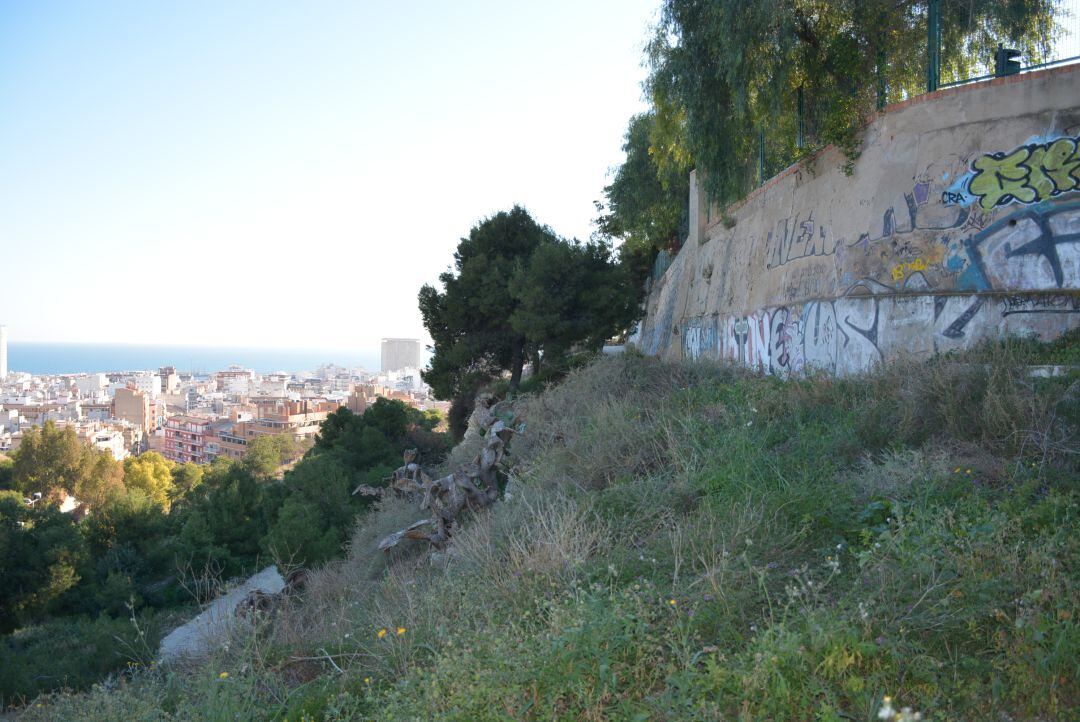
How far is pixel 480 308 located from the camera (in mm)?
23500

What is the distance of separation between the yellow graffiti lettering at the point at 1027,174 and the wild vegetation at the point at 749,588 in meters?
2.17

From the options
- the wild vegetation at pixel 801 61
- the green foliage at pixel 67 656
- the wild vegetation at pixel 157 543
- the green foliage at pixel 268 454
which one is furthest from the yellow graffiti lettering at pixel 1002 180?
the green foliage at pixel 268 454

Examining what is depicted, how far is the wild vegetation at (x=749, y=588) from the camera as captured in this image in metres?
2.63

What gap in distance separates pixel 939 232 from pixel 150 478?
5301 cm

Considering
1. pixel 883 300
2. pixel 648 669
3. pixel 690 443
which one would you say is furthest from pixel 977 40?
pixel 648 669

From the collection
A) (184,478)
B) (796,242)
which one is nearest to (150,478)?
(184,478)

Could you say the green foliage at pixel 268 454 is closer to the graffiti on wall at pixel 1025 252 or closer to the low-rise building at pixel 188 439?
the low-rise building at pixel 188 439

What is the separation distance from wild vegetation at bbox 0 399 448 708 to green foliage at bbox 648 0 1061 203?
47.1 feet

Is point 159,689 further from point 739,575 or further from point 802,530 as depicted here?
point 802,530

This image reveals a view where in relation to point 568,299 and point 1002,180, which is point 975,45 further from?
point 568,299

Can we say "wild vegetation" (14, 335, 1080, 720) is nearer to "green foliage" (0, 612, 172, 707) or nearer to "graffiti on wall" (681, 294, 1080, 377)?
"graffiti on wall" (681, 294, 1080, 377)

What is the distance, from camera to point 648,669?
9.68ft

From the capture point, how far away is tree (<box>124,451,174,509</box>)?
156 ft

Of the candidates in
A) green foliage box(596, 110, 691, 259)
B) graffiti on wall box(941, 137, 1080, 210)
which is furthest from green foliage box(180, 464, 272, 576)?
graffiti on wall box(941, 137, 1080, 210)
